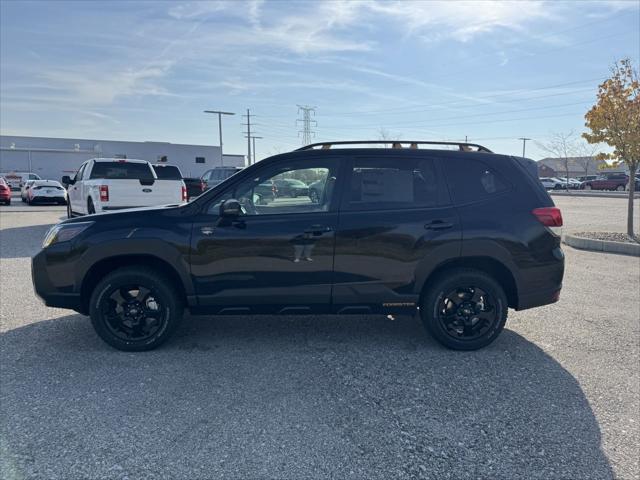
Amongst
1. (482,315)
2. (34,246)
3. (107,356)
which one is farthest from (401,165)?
(34,246)

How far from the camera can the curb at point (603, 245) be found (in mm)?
9304

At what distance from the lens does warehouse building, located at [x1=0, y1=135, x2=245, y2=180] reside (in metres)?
47.2

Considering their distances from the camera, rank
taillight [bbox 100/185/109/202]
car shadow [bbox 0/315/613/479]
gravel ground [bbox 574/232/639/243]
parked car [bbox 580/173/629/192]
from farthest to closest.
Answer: parked car [bbox 580/173/629/192], taillight [bbox 100/185/109/202], gravel ground [bbox 574/232/639/243], car shadow [bbox 0/315/613/479]

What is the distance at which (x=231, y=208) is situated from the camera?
3.95 meters

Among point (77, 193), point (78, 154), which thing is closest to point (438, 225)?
point (77, 193)

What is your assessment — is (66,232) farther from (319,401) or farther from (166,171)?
(166,171)

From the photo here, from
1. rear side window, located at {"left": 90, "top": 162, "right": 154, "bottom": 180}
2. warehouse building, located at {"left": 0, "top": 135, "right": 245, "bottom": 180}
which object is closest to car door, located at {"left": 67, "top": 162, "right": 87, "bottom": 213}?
rear side window, located at {"left": 90, "top": 162, "right": 154, "bottom": 180}

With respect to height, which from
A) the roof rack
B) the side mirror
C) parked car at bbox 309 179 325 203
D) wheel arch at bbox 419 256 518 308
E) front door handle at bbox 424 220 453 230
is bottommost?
wheel arch at bbox 419 256 518 308

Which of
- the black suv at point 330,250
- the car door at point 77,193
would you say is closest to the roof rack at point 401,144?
the black suv at point 330,250

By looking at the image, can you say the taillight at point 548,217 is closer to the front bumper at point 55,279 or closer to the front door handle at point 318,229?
the front door handle at point 318,229

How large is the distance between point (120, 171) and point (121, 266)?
822cm

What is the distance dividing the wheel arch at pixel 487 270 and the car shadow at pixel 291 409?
554mm

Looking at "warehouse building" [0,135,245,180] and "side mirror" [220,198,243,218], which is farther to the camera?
"warehouse building" [0,135,245,180]

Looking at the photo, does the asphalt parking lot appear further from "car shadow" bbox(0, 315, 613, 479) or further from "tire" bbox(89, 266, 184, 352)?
"tire" bbox(89, 266, 184, 352)
